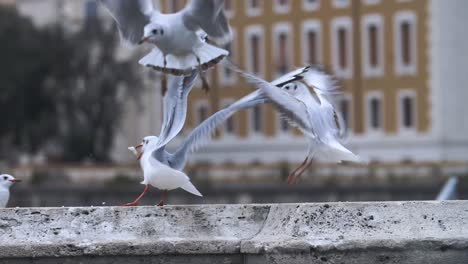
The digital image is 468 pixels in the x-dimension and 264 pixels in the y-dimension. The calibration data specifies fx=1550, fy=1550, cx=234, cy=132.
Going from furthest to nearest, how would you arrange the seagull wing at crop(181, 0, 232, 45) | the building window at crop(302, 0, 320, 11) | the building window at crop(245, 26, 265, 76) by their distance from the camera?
the building window at crop(245, 26, 265, 76)
the building window at crop(302, 0, 320, 11)
the seagull wing at crop(181, 0, 232, 45)

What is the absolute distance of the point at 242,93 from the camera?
189ft

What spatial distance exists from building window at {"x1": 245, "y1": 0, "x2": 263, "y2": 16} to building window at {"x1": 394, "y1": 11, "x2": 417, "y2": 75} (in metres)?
7.73

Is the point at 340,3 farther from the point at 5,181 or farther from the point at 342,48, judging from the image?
the point at 5,181

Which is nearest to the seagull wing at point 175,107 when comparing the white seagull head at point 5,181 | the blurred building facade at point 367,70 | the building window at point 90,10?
the white seagull head at point 5,181

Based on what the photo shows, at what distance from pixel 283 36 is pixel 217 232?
2424 inches

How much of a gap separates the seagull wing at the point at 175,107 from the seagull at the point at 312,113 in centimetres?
44

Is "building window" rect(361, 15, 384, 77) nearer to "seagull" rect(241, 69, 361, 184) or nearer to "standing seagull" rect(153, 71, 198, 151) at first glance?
"seagull" rect(241, 69, 361, 184)

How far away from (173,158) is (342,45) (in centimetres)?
5777

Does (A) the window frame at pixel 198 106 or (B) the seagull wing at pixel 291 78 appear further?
(A) the window frame at pixel 198 106

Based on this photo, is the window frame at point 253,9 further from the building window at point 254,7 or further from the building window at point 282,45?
the building window at point 282,45

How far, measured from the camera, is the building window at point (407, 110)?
6412 centimetres

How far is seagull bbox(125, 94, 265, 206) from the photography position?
880 cm

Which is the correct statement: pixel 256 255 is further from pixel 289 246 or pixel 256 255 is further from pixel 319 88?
pixel 319 88

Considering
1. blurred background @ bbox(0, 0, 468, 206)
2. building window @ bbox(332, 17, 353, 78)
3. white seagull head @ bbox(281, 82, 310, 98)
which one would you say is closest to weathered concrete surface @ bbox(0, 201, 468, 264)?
white seagull head @ bbox(281, 82, 310, 98)
